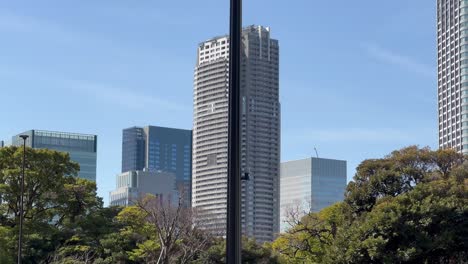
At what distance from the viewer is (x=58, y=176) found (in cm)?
3056

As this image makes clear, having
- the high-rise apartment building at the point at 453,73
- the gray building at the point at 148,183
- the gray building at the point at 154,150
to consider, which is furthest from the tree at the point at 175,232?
the gray building at the point at 154,150

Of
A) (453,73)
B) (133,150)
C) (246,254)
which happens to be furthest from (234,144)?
(133,150)

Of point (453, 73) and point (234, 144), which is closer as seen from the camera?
point (234, 144)

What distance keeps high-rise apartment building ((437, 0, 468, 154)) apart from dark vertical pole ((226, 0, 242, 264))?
72.1 m

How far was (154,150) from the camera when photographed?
600 ft

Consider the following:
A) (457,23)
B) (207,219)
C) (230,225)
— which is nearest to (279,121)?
(457,23)

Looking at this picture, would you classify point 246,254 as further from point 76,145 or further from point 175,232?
point 76,145

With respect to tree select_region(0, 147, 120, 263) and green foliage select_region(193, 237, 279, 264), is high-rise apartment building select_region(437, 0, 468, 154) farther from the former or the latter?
tree select_region(0, 147, 120, 263)

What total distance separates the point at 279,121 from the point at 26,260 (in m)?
64.9

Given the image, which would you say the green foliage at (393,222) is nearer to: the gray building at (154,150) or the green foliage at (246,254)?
the green foliage at (246,254)

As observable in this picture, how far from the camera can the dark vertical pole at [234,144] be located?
665 cm

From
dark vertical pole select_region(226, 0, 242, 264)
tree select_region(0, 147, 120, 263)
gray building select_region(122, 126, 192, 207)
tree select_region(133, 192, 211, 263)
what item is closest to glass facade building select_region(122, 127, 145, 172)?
gray building select_region(122, 126, 192, 207)

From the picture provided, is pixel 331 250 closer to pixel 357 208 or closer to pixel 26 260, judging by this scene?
pixel 357 208

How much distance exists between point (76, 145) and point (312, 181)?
193 ft
